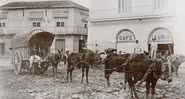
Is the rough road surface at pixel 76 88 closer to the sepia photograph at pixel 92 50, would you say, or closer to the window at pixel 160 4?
the sepia photograph at pixel 92 50

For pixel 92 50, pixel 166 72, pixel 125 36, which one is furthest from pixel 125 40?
pixel 166 72

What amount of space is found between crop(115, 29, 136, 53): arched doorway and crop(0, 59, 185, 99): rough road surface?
133 cm

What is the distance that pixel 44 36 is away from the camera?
9438mm

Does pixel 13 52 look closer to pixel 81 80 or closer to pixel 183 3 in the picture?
pixel 81 80

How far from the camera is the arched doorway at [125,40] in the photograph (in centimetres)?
998

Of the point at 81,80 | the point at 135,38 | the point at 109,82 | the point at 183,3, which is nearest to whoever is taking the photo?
the point at 183,3

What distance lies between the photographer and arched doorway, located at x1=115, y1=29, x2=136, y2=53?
998 centimetres

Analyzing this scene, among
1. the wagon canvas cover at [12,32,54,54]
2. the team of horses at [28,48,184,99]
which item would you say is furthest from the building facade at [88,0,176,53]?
the wagon canvas cover at [12,32,54,54]

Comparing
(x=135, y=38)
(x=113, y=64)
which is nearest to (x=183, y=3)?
(x=113, y=64)

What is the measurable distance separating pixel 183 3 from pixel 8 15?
151 inches

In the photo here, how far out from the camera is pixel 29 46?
974 cm

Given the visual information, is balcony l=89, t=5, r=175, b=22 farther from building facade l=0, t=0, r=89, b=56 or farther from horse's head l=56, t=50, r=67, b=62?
horse's head l=56, t=50, r=67, b=62

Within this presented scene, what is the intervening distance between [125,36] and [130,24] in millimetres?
427

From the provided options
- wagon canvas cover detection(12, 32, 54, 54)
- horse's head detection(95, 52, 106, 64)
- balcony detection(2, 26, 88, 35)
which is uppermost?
balcony detection(2, 26, 88, 35)
